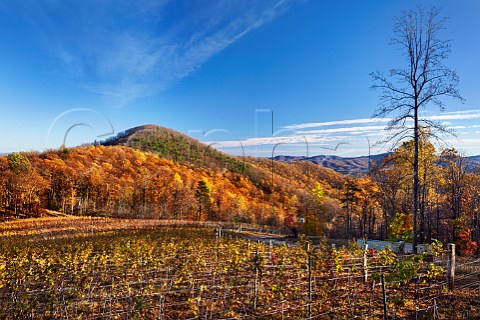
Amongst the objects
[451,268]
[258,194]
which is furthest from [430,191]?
[258,194]

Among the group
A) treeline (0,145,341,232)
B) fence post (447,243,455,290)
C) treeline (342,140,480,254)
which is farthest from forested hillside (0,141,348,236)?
fence post (447,243,455,290)

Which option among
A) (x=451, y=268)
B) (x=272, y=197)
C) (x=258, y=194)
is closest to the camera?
(x=451, y=268)

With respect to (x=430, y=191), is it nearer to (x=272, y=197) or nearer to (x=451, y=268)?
(x=451, y=268)

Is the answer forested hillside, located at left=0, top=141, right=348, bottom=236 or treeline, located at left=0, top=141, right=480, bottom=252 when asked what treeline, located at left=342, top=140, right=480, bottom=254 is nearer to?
treeline, located at left=0, top=141, right=480, bottom=252

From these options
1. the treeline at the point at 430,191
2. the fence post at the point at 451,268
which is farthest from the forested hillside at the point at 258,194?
the fence post at the point at 451,268

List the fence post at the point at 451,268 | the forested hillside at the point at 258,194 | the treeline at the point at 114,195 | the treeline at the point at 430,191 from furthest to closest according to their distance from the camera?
the treeline at the point at 114,195, the forested hillside at the point at 258,194, the treeline at the point at 430,191, the fence post at the point at 451,268

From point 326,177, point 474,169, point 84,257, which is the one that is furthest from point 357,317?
point 326,177

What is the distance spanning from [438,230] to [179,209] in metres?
46.3

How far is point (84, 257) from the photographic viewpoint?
10.8 meters

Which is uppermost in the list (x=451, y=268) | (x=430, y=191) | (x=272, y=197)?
(x=430, y=191)

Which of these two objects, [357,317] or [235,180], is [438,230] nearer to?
[357,317]

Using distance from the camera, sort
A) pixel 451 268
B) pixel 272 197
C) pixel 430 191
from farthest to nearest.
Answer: pixel 272 197, pixel 430 191, pixel 451 268

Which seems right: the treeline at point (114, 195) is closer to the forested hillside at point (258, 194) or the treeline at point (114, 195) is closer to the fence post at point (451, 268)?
the forested hillside at point (258, 194)

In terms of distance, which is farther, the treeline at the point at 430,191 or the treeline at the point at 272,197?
the treeline at the point at 272,197
